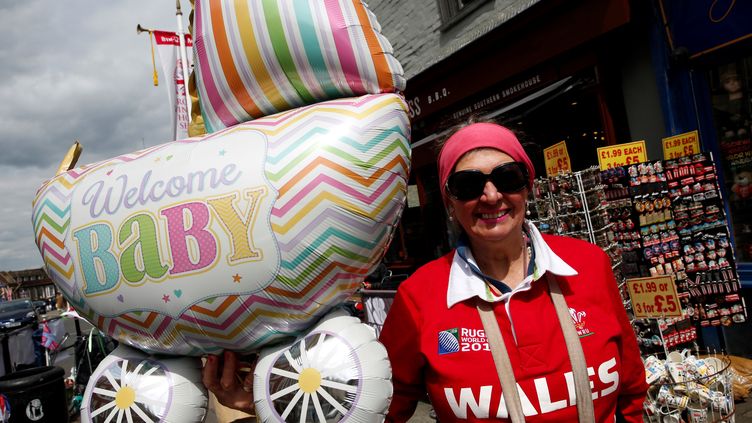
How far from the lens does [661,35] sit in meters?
5.01

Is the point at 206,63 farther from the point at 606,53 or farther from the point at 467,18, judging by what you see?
the point at 467,18

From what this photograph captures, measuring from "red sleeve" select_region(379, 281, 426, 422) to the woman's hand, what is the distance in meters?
0.51

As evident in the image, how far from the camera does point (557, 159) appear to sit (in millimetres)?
4789

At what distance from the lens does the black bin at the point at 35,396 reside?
16.0ft

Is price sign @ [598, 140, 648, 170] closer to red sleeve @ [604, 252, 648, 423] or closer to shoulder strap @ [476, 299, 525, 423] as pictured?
red sleeve @ [604, 252, 648, 423]

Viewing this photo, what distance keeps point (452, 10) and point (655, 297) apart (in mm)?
5818

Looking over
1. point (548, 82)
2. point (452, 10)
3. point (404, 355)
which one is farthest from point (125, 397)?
point (452, 10)

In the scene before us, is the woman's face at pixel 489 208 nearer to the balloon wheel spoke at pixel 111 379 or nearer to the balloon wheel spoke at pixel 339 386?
the balloon wheel spoke at pixel 339 386

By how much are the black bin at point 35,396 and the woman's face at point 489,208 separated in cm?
536

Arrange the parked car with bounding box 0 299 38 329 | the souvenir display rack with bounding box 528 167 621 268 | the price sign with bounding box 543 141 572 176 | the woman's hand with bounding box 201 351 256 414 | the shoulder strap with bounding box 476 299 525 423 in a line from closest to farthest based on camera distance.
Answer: the shoulder strap with bounding box 476 299 525 423 → the woman's hand with bounding box 201 351 256 414 → the souvenir display rack with bounding box 528 167 621 268 → the price sign with bounding box 543 141 572 176 → the parked car with bounding box 0 299 38 329

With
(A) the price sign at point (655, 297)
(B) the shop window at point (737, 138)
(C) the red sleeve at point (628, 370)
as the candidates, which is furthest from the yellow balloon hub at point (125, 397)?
(B) the shop window at point (737, 138)

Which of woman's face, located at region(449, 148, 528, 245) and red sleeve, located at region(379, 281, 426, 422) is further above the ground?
woman's face, located at region(449, 148, 528, 245)

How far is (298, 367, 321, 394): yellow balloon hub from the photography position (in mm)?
1491

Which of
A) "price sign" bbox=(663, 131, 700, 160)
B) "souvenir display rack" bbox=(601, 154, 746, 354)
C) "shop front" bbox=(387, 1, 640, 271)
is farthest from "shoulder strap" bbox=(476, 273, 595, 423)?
"price sign" bbox=(663, 131, 700, 160)
